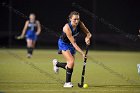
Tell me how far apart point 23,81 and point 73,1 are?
49.8ft

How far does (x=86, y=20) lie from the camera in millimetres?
27969

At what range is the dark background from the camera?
27734 millimetres

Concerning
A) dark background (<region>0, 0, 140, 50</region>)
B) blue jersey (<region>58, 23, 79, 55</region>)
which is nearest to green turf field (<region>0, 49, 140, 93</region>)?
blue jersey (<region>58, 23, 79, 55</region>)

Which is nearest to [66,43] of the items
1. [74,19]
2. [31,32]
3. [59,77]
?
[74,19]

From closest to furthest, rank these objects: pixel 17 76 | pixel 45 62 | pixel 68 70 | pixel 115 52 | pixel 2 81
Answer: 1. pixel 68 70
2. pixel 2 81
3. pixel 17 76
4. pixel 45 62
5. pixel 115 52

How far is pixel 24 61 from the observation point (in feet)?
66.3

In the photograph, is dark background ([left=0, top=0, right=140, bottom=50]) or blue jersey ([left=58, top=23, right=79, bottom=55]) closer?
blue jersey ([left=58, top=23, right=79, bottom=55])

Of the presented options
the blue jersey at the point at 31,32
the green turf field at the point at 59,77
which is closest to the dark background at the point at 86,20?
the blue jersey at the point at 31,32

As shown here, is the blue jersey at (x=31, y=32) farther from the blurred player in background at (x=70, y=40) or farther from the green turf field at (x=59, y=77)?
the blurred player in background at (x=70, y=40)

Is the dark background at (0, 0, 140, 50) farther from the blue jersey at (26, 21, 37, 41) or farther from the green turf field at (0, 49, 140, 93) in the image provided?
the green turf field at (0, 49, 140, 93)

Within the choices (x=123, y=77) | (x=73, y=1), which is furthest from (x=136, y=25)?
(x=123, y=77)

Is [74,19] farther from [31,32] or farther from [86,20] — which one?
[86,20]

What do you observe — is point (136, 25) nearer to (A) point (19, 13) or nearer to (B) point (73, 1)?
(B) point (73, 1)

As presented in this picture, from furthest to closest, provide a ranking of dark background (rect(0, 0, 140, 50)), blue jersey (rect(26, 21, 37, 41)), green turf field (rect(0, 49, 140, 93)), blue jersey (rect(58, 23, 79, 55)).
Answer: dark background (rect(0, 0, 140, 50)) < blue jersey (rect(26, 21, 37, 41)) < blue jersey (rect(58, 23, 79, 55)) < green turf field (rect(0, 49, 140, 93))
